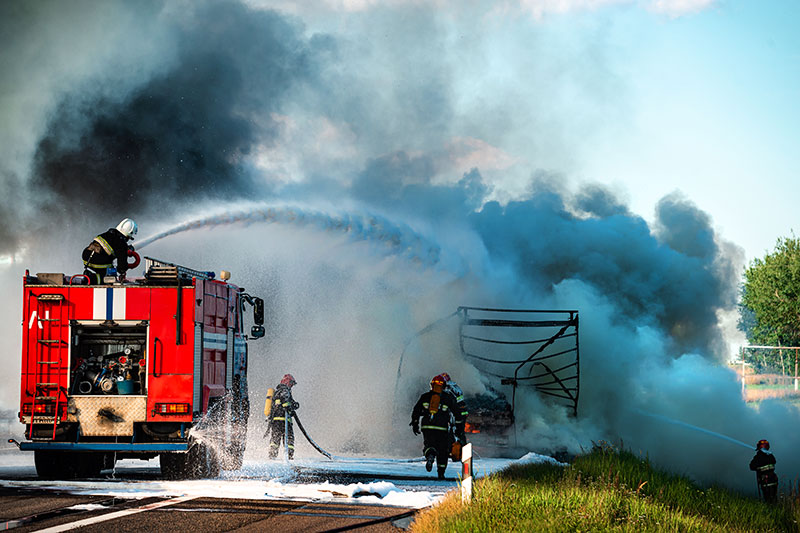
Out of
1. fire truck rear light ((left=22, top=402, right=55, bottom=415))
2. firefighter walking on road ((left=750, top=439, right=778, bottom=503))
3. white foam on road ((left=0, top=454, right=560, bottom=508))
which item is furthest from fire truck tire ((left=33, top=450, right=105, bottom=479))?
firefighter walking on road ((left=750, top=439, right=778, bottom=503))

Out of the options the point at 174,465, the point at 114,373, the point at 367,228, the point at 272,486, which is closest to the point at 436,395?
the point at 272,486

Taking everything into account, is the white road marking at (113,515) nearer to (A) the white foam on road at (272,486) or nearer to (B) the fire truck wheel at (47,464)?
(A) the white foam on road at (272,486)

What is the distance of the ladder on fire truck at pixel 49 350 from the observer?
13.2 meters

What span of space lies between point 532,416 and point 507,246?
17.6 metres

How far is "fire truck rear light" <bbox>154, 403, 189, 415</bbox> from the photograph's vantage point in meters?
13.2

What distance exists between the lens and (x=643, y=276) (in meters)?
42.7

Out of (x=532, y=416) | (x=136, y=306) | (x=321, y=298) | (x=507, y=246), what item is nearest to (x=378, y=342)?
(x=321, y=298)

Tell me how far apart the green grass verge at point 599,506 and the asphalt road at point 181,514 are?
0.84 m

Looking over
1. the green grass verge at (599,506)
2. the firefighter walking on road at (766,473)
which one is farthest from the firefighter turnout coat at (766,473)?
the green grass verge at (599,506)

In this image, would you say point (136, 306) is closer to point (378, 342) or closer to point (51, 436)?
point (51, 436)

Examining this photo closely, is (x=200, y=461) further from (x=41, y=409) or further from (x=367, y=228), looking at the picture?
(x=367, y=228)

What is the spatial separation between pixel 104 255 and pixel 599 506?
834 cm

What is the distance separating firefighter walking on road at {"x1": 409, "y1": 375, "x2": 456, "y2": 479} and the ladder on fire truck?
5.68 meters

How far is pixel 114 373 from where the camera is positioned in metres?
13.6
